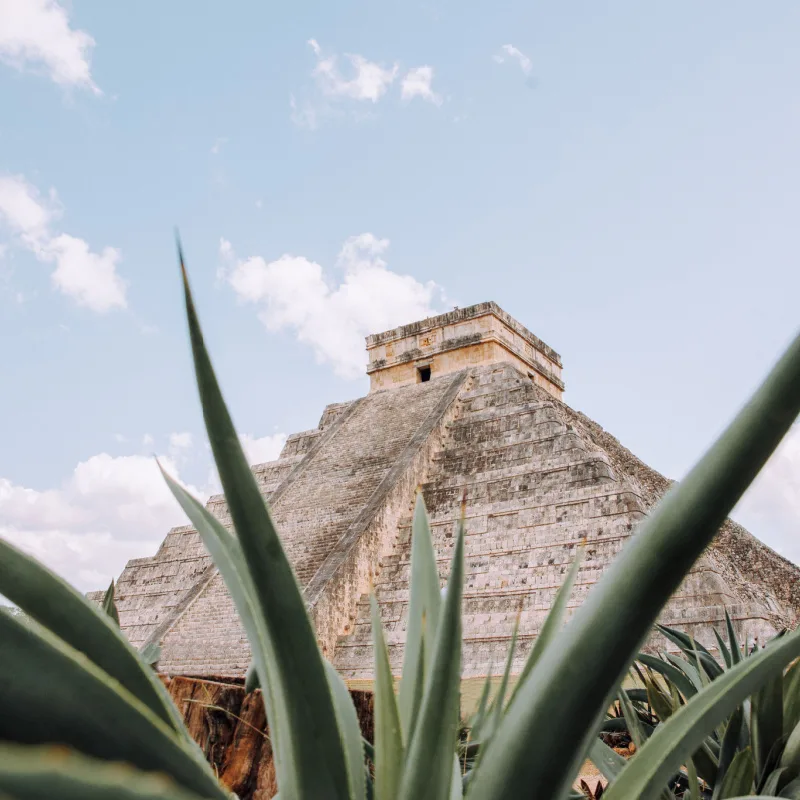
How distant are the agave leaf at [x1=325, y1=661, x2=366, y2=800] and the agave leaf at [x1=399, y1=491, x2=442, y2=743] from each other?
6 centimetres

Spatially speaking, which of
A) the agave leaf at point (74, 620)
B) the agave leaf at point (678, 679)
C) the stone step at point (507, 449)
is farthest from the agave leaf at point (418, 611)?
the stone step at point (507, 449)

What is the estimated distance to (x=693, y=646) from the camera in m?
2.08

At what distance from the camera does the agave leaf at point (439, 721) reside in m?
0.76

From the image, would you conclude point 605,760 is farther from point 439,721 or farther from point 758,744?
point 439,721

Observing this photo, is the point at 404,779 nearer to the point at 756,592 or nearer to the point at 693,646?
the point at 693,646

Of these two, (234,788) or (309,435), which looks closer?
(234,788)

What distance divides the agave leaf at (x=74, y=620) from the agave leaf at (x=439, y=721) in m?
0.24

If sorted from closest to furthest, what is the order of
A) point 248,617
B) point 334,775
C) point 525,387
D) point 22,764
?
point 22,764
point 334,775
point 248,617
point 525,387

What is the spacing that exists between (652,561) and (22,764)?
488 millimetres

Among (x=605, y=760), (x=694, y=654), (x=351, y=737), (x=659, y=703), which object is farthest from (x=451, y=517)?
(x=351, y=737)

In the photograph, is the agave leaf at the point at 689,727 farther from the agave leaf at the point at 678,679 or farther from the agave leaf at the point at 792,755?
the agave leaf at the point at 678,679

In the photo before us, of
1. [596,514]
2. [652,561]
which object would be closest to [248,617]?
[652,561]

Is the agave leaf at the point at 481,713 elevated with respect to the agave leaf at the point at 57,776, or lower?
elevated

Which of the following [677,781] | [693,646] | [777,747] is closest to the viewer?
[777,747]
